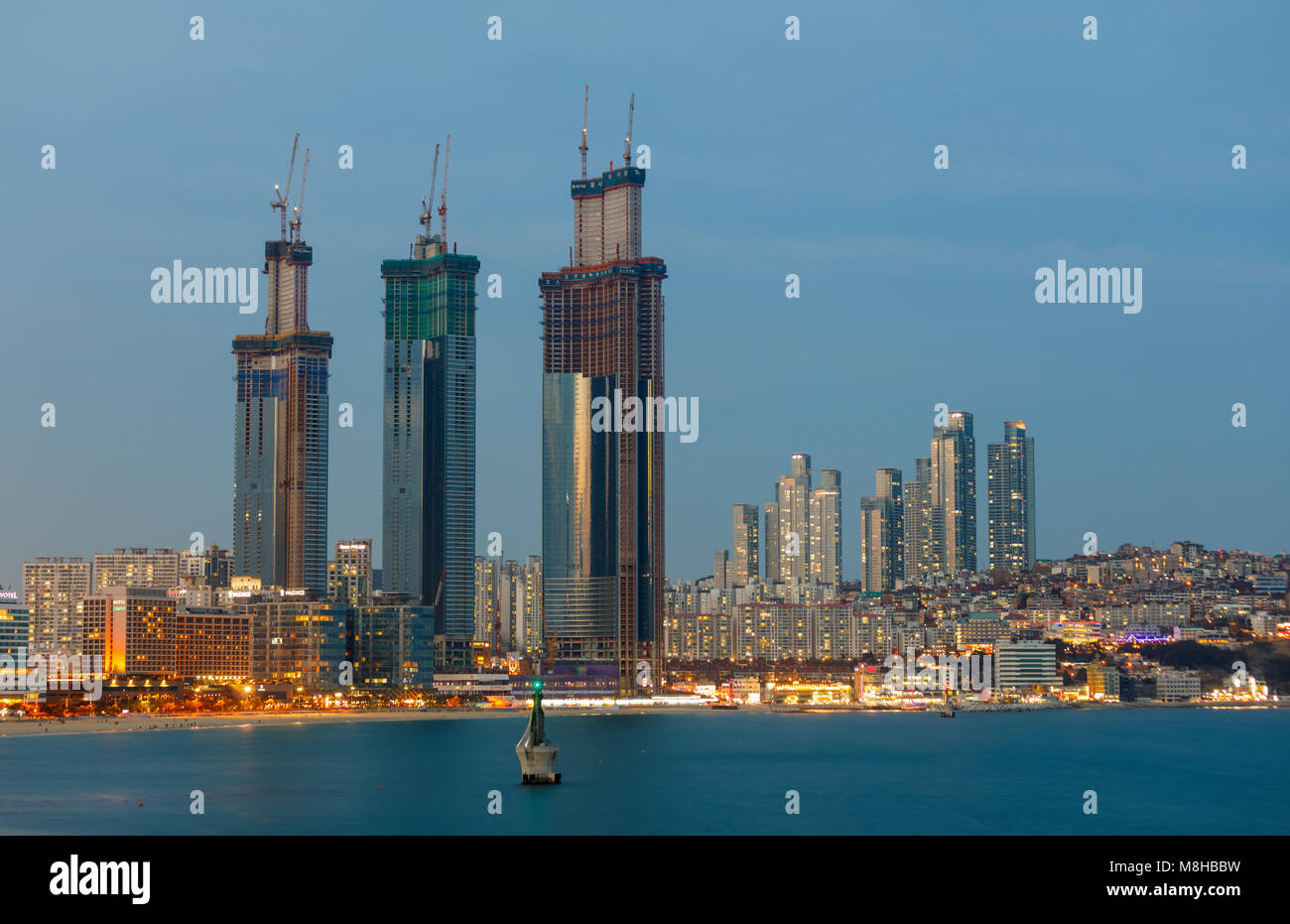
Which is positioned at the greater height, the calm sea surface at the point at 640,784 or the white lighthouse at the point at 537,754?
the white lighthouse at the point at 537,754

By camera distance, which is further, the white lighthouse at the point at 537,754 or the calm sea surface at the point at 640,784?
the white lighthouse at the point at 537,754

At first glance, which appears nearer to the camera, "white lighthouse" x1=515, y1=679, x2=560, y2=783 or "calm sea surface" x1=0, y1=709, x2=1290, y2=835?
"calm sea surface" x1=0, y1=709, x2=1290, y2=835

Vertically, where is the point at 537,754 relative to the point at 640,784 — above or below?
above

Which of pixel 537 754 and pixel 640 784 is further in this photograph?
pixel 640 784

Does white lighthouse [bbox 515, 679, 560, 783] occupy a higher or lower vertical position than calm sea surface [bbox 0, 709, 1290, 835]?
higher

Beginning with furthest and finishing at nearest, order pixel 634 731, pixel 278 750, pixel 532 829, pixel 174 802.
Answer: pixel 634 731, pixel 278 750, pixel 174 802, pixel 532 829
